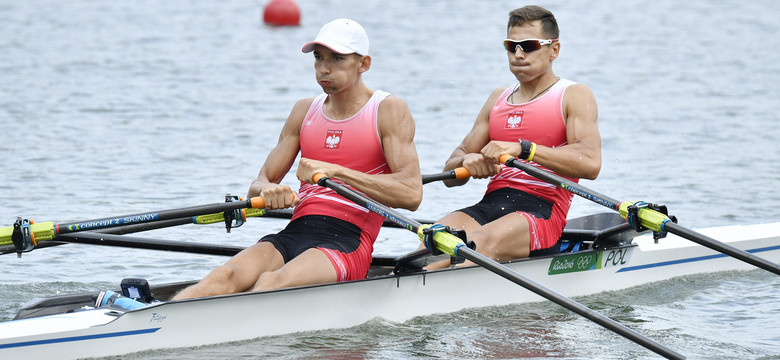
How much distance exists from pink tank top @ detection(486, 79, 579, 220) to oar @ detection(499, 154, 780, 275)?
211 millimetres

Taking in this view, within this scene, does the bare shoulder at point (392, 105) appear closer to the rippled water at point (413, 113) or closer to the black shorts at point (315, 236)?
the black shorts at point (315, 236)

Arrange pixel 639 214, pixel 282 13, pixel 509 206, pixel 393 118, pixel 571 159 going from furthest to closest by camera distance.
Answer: pixel 282 13, pixel 509 206, pixel 571 159, pixel 639 214, pixel 393 118

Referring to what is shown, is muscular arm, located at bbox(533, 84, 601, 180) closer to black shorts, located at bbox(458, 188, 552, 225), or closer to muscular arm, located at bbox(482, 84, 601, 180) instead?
muscular arm, located at bbox(482, 84, 601, 180)

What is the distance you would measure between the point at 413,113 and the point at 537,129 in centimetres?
815

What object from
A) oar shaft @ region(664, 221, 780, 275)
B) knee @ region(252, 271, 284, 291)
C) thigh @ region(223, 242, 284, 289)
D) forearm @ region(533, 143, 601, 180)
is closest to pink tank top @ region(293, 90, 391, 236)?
thigh @ region(223, 242, 284, 289)

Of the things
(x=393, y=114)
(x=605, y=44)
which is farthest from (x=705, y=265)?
(x=605, y=44)

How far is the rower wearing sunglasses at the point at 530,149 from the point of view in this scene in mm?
6758

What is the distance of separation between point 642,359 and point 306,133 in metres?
2.27

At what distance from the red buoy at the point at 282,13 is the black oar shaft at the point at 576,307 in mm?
19313

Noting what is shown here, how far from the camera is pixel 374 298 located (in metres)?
6.32

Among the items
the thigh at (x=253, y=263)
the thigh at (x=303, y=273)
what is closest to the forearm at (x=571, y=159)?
the thigh at (x=303, y=273)

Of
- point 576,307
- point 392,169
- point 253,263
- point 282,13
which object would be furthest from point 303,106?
point 282,13

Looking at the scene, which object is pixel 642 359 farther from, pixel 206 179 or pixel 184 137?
pixel 184 137

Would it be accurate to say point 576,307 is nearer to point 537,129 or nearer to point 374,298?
point 374,298
